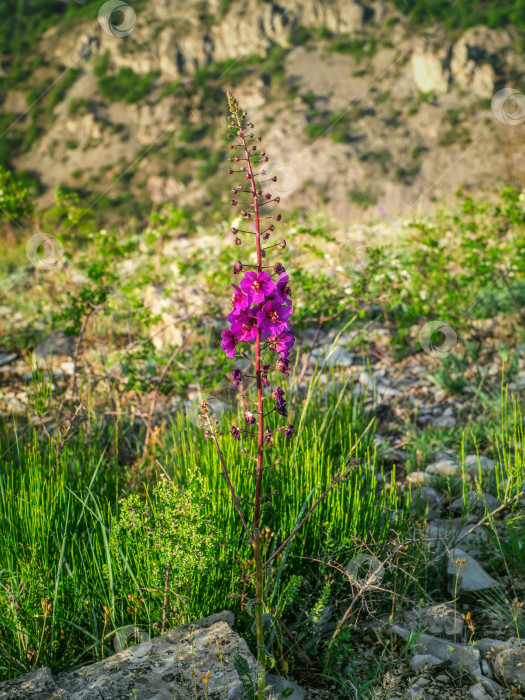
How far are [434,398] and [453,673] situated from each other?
2414 millimetres

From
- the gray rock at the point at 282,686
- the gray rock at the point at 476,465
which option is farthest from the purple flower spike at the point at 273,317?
the gray rock at the point at 476,465

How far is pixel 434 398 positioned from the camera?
390 centimetres

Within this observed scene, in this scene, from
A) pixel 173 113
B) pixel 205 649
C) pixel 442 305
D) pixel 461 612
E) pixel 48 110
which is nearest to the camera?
pixel 205 649

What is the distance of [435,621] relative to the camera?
194cm

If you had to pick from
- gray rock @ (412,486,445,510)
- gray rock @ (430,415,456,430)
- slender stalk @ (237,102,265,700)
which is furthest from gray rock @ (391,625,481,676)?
gray rock @ (430,415,456,430)

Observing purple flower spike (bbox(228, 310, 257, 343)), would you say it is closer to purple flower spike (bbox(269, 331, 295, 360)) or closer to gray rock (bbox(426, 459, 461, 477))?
purple flower spike (bbox(269, 331, 295, 360))

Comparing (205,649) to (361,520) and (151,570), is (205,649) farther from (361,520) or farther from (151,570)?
(361,520)

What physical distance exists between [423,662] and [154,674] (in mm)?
848

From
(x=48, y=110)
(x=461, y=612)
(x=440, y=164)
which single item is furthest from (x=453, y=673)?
(x=48, y=110)

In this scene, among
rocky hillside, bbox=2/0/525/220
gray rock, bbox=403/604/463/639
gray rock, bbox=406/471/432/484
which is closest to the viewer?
gray rock, bbox=403/604/463/639

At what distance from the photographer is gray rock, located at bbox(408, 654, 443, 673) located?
169 centimetres

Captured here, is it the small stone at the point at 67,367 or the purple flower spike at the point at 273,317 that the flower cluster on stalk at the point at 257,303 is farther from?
the small stone at the point at 67,367

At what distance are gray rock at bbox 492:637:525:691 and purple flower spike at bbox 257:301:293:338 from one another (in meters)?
1.19

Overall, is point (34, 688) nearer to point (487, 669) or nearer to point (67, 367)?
point (487, 669)
